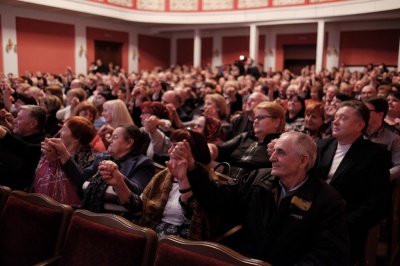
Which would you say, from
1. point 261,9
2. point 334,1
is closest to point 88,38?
point 261,9

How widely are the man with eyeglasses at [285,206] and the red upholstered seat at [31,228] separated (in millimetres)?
729

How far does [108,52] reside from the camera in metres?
17.4

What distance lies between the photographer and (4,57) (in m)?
13.2

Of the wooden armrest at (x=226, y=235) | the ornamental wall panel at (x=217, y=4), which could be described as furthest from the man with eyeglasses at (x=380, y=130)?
the ornamental wall panel at (x=217, y=4)

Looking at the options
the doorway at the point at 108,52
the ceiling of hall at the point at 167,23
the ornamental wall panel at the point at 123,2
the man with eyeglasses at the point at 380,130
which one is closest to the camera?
the man with eyeglasses at the point at 380,130

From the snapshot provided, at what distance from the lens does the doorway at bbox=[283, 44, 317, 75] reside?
17.0 meters

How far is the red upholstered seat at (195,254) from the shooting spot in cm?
166

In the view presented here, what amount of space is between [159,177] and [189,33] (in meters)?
18.1

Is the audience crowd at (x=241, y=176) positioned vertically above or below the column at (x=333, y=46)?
below

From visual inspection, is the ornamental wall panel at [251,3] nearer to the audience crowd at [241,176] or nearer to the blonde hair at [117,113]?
the audience crowd at [241,176]

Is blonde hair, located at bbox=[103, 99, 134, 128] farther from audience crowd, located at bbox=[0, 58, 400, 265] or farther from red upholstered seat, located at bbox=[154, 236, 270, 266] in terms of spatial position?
red upholstered seat, located at bbox=[154, 236, 270, 266]

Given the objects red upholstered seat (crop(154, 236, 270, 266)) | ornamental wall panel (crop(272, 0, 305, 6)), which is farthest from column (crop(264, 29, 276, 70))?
red upholstered seat (crop(154, 236, 270, 266))

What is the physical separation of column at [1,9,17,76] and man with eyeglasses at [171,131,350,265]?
1292cm

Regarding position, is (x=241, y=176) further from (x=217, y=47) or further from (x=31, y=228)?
(x=217, y=47)
